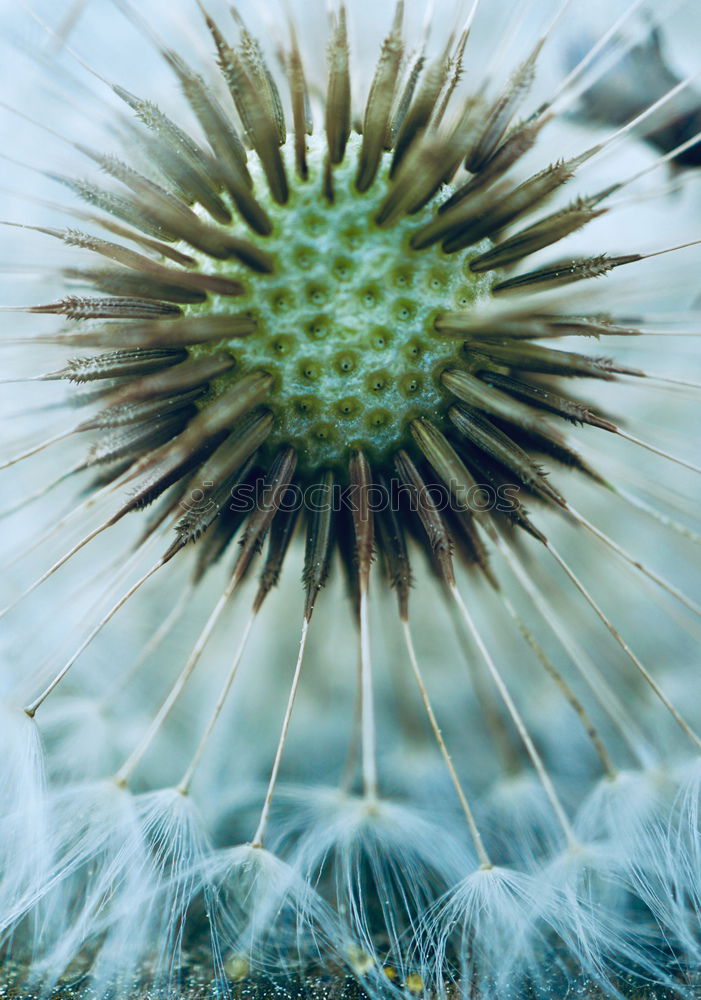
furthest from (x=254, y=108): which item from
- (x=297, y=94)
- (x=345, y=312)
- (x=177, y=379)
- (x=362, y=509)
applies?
(x=362, y=509)

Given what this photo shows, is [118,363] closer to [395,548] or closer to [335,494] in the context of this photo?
[335,494]

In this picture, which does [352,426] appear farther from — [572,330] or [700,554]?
[700,554]

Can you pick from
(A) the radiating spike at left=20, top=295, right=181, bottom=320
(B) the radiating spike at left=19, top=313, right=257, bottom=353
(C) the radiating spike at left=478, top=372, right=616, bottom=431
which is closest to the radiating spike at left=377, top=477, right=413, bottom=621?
(C) the radiating spike at left=478, top=372, right=616, bottom=431

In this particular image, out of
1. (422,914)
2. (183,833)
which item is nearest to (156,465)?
(183,833)

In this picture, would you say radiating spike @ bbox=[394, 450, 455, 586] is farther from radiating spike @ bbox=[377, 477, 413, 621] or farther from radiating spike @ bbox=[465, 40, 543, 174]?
radiating spike @ bbox=[465, 40, 543, 174]

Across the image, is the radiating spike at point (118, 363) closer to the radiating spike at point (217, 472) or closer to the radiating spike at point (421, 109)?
the radiating spike at point (217, 472)

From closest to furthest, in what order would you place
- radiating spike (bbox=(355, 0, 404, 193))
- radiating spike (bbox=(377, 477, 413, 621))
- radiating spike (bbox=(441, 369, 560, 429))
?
radiating spike (bbox=(355, 0, 404, 193)) → radiating spike (bbox=(441, 369, 560, 429)) → radiating spike (bbox=(377, 477, 413, 621))

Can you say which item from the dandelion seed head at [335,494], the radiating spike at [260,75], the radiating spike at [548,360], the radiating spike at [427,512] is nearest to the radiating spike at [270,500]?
the dandelion seed head at [335,494]
